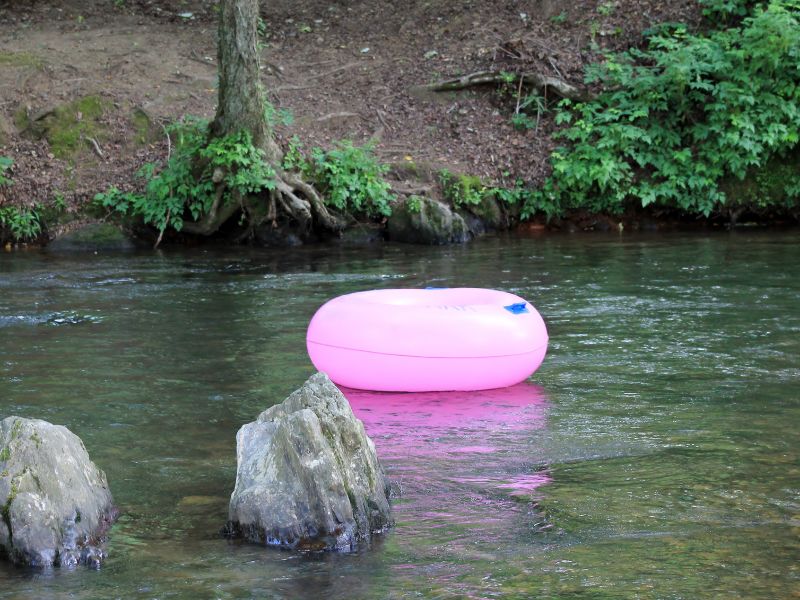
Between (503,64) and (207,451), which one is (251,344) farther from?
(503,64)

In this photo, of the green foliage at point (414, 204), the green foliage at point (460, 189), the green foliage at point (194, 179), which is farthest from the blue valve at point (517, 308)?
the green foliage at point (460, 189)

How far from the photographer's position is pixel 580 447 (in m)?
6.32

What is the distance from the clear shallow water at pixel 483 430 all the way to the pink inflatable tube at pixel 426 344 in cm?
17

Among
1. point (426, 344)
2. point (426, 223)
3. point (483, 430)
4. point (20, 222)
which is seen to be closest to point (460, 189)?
point (426, 223)

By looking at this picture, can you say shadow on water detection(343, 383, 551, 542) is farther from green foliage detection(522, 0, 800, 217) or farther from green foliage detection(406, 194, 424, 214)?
green foliage detection(522, 0, 800, 217)

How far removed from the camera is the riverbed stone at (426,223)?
15.6 meters

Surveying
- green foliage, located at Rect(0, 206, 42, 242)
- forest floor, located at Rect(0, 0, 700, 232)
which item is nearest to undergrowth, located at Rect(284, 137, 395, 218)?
forest floor, located at Rect(0, 0, 700, 232)

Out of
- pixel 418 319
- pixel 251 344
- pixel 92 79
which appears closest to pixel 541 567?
pixel 418 319

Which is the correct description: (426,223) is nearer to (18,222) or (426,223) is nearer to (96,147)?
(96,147)

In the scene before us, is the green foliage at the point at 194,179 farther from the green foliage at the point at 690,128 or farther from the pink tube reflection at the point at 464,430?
the pink tube reflection at the point at 464,430

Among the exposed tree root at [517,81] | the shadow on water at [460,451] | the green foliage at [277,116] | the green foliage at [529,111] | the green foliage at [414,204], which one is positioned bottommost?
the shadow on water at [460,451]

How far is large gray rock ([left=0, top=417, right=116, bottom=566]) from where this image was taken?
470cm

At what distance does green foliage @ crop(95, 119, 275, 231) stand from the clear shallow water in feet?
7.31

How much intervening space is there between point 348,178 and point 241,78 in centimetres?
208
